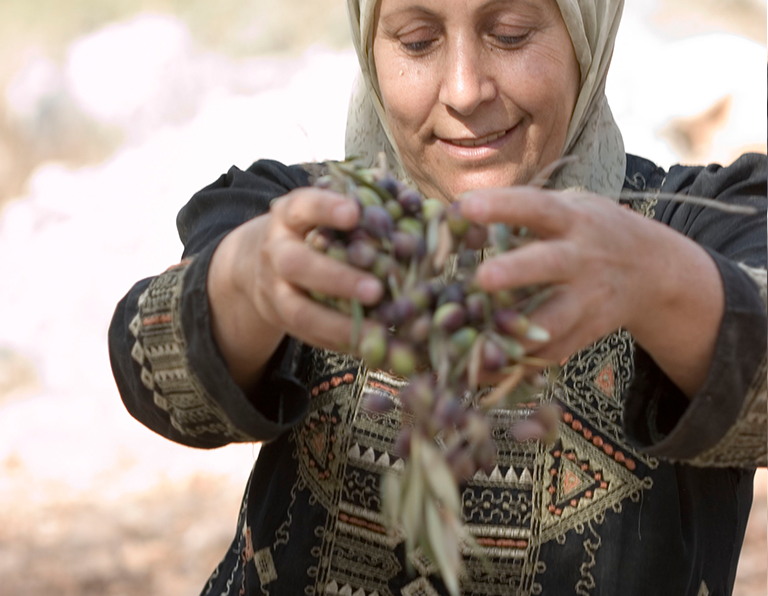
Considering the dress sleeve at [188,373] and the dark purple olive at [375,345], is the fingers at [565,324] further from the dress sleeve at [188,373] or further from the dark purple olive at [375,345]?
the dress sleeve at [188,373]

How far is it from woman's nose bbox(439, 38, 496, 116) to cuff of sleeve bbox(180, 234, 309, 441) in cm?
43

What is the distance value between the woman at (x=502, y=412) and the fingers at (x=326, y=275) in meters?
0.11

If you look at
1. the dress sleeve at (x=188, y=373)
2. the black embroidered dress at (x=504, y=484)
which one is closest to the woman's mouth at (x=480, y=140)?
the black embroidered dress at (x=504, y=484)

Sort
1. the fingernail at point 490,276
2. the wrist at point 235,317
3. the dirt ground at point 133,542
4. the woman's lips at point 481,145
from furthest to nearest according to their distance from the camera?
the dirt ground at point 133,542
the woman's lips at point 481,145
the wrist at point 235,317
the fingernail at point 490,276

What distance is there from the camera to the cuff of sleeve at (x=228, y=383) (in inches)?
41.5

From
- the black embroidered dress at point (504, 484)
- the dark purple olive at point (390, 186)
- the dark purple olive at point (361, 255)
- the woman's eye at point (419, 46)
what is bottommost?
the black embroidered dress at point (504, 484)

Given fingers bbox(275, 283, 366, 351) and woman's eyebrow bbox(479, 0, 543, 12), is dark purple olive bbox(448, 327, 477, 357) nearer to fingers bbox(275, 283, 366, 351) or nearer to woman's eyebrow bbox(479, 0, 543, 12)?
fingers bbox(275, 283, 366, 351)

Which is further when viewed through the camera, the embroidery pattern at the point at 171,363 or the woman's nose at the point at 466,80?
the woman's nose at the point at 466,80

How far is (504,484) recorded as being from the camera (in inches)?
53.1

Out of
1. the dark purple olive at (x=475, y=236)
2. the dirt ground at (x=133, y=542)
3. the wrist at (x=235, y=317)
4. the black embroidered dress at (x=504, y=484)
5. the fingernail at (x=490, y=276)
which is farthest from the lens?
the dirt ground at (x=133, y=542)

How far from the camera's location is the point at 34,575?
292cm

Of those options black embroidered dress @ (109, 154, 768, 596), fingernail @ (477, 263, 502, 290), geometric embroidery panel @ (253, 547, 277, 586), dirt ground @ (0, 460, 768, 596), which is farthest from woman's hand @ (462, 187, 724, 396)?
dirt ground @ (0, 460, 768, 596)

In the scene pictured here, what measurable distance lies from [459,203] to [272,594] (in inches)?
30.8

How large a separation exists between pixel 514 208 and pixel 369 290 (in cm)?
15
